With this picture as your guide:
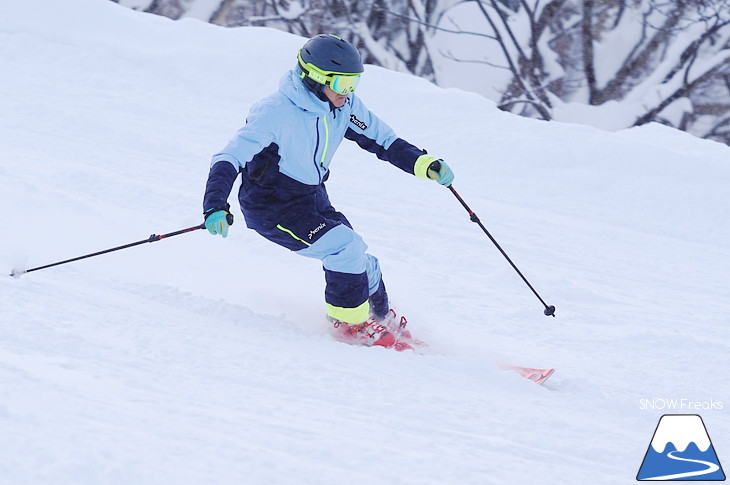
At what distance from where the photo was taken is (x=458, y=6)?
16734 mm

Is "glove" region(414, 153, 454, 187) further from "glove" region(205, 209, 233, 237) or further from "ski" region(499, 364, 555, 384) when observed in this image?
"glove" region(205, 209, 233, 237)

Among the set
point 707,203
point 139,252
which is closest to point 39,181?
point 139,252

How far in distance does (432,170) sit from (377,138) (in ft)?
1.02

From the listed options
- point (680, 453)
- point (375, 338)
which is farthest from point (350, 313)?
point (680, 453)

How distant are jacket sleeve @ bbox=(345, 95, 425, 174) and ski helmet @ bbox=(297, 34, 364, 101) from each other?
13.5 inches

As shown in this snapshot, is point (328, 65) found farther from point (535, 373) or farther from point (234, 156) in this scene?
point (535, 373)

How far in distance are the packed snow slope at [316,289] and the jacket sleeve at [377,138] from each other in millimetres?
807

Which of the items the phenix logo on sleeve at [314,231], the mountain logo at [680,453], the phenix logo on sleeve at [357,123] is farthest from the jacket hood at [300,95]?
the mountain logo at [680,453]

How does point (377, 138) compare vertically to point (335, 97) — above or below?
below

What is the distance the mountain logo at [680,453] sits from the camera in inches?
95.8

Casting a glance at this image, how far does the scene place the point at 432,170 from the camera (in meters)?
3.84

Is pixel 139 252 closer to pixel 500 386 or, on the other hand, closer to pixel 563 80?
pixel 500 386

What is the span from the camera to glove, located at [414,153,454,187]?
383 cm

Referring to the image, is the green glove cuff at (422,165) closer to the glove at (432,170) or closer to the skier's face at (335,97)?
the glove at (432,170)
